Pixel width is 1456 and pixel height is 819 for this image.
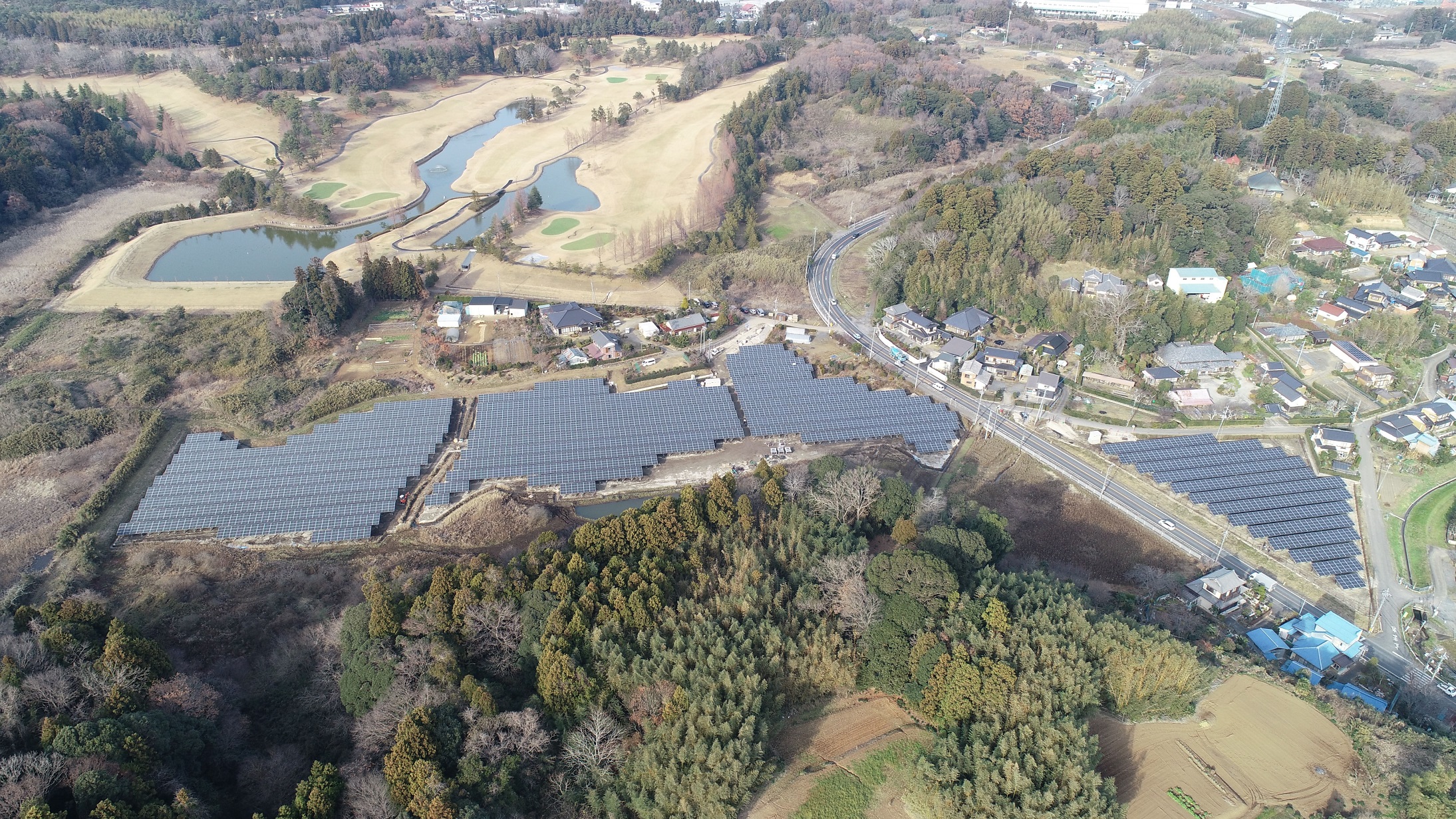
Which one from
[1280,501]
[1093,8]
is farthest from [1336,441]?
[1093,8]

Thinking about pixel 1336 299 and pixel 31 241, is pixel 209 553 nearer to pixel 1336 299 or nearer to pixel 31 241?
pixel 31 241

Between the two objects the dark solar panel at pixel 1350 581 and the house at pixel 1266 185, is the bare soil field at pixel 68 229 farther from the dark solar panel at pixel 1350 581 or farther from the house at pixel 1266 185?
the house at pixel 1266 185

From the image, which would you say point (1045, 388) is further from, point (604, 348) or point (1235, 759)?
point (604, 348)

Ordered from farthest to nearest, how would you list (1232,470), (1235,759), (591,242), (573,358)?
(591,242) < (573,358) < (1232,470) < (1235,759)

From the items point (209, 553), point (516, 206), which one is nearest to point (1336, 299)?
point (516, 206)

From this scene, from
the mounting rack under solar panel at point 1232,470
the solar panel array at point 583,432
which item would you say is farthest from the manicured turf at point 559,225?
the mounting rack under solar panel at point 1232,470

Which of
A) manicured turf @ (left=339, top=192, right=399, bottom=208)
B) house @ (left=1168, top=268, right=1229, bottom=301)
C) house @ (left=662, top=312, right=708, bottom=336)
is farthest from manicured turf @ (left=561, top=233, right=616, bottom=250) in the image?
house @ (left=1168, top=268, right=1229, bottom=301)

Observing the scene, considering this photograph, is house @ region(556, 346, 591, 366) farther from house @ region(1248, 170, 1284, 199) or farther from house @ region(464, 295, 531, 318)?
house @ region(1248, 170, 1284, 199)
